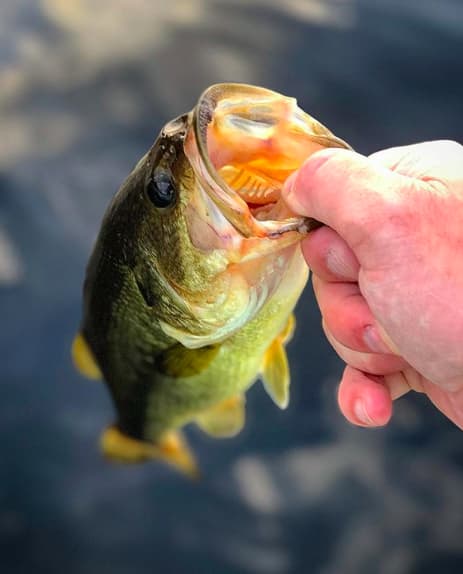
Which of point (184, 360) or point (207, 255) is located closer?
point (207, 255)

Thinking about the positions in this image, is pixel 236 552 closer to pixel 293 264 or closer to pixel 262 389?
pixel 262 389

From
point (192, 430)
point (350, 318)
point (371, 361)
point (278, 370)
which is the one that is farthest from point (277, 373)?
point (192, 430)

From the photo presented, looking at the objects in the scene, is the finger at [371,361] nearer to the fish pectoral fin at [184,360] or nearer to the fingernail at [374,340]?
the fingernail at [374,340]

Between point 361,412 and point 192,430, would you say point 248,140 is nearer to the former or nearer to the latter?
point 361,412

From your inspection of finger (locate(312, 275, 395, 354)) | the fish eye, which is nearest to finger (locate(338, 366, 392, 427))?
finger (locate(312, 275, 395, 354))

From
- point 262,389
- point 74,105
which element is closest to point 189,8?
point 74,105

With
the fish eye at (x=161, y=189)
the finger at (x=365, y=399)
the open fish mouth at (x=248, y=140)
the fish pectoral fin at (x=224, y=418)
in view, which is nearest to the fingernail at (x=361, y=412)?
the finger at (x=365, y=399)
